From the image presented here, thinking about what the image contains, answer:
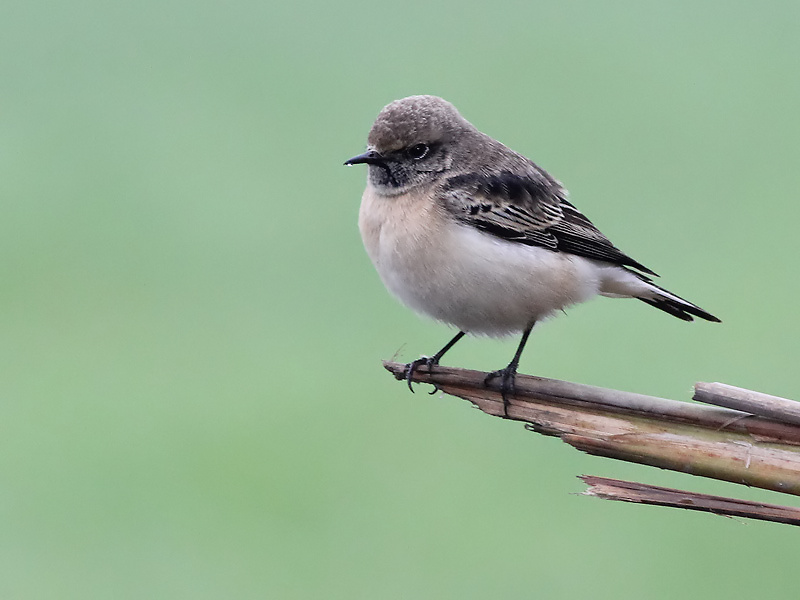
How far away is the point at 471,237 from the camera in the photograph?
438cm

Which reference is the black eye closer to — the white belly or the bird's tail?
the white belly

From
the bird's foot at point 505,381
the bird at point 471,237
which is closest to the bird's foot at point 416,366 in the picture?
the bird at point 471,237

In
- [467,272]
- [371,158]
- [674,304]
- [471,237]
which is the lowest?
[674,304]

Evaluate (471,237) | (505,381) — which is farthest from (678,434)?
(471,237)

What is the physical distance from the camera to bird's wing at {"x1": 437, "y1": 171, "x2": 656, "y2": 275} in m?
4.52

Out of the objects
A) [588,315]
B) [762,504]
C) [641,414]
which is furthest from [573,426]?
[588,315]

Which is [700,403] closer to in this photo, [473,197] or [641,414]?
[641,414]

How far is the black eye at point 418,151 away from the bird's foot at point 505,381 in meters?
1.20

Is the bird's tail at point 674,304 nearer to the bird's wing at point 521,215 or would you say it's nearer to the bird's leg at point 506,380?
the bird's wing at point 521,215

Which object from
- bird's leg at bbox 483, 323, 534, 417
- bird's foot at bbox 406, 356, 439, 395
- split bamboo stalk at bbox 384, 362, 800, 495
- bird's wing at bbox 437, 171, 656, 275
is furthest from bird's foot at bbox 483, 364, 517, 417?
bird's wing at bbox 437, 171, 656, 275

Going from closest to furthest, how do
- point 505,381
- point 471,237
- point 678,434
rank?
point 678,434 < point 505,381 < point 471,237

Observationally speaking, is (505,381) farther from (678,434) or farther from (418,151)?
(418,151)

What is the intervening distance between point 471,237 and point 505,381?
932 mm

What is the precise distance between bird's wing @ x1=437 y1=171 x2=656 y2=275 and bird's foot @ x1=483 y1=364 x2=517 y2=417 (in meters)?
0.82
